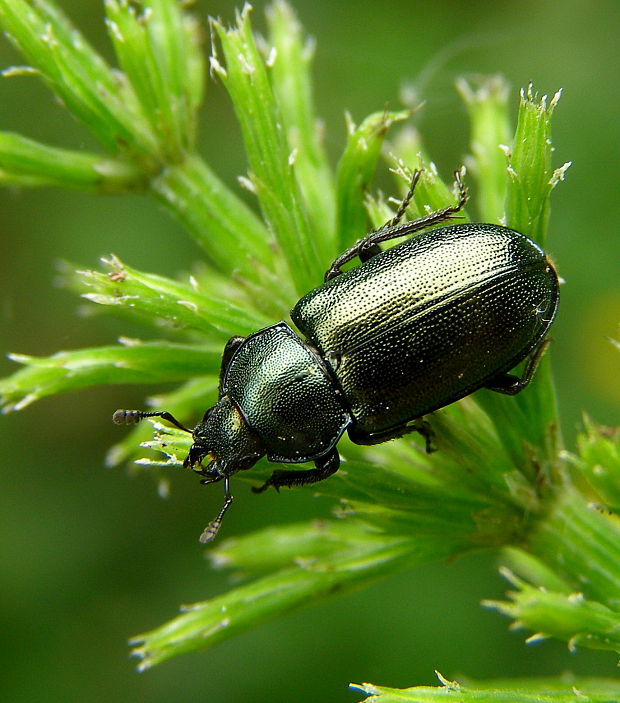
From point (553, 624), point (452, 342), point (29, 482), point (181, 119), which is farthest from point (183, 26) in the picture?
point (29, 482)

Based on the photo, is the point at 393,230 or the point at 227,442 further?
the point at 227,442

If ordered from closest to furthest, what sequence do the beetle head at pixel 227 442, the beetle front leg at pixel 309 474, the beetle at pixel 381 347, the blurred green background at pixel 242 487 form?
1. the beetle front leg at pixel 309 474
2. the beetle at pixel 381 347
3. the beetle head at pixel 227 442
4. the blurred green background at pixel 242 487

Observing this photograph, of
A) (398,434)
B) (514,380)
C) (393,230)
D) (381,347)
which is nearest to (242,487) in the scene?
(381,347)

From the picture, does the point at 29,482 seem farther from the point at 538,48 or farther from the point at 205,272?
the point at 538,48

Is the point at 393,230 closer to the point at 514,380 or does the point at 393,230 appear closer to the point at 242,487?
the point at 514,380

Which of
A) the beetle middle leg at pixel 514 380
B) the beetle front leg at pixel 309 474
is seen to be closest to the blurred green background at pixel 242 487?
the beetle front leg at pixel 309 474

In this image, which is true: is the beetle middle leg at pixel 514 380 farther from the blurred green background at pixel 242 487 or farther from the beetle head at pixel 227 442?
the blurred green background at pixel 242 487

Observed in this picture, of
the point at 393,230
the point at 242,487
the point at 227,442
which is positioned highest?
the point at 393,230
